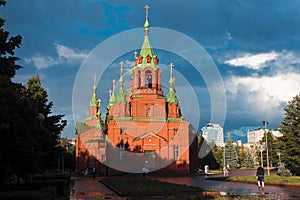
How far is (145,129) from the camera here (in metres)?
48.1

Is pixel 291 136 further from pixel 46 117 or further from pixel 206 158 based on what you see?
pixel 206 158

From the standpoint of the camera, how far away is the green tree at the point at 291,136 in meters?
33.5

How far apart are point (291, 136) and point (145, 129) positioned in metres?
20.7

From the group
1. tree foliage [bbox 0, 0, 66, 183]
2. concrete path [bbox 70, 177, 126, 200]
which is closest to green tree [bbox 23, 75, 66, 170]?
concrete path [bbox 70, 177, 126, 200]

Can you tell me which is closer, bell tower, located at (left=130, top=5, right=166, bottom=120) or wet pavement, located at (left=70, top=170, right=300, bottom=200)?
wet pavement, located at (left=70, top=170, right=300, bottom=200)

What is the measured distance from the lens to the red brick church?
46.9 metres

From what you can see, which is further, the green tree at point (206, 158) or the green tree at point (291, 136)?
the green tree at point (206, 158)

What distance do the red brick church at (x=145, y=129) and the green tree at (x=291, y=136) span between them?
1603 cm

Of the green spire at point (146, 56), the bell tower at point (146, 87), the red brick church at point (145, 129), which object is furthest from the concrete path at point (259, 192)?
the green spire at point (146, 56)

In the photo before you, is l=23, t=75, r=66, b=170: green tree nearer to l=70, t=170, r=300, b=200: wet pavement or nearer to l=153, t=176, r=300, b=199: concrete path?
l=70, t=170, r=300, b=200: wet pavement

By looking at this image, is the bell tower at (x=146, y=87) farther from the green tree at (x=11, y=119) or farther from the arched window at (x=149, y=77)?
the green tree at (x=11, y=119)

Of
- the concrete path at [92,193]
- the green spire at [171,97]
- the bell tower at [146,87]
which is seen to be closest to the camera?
the concrete path at [92,193]

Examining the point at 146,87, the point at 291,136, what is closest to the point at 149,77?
the point at 146,87

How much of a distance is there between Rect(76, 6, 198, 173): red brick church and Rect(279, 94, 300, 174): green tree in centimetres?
1603
